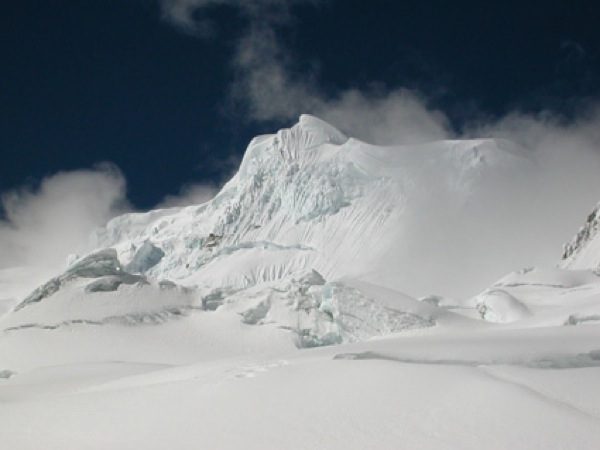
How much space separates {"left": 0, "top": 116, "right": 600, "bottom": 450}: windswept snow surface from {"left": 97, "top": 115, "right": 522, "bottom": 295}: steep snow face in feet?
0.75

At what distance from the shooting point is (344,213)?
65.7 m

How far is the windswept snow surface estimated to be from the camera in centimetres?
554

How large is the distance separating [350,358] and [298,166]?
60.6 meters

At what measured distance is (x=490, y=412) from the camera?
549 centimetres

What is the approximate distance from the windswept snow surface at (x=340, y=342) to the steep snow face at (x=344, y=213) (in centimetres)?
23

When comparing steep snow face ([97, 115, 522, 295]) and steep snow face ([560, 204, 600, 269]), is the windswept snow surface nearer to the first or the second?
steep snow face ([97, 115, 522, 295])

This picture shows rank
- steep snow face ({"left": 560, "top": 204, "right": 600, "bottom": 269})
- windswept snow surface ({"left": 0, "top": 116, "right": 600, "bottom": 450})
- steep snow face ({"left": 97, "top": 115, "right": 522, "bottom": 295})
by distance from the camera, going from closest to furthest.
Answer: windswept snow surface ({"left": 0, "top": 116, "right": 600, "bottom": 450}), steep snow face ({"left": 560, "top": 204, "right": 600, "bottom": 269}), steep snow face ({"left": 97, "top": 115, "right": 522, "bottom": 295})

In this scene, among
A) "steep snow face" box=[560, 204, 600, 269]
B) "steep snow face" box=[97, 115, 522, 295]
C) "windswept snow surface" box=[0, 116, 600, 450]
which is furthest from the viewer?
"steep snow face" box=[97, 115, 522, 295]

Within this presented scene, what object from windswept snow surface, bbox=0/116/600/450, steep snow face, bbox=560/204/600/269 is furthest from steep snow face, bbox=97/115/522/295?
steep snow face, bbox=560/204/600/269

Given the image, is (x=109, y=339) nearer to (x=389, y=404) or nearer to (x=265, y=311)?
(x=265, y=311)

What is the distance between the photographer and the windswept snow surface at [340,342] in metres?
5.54

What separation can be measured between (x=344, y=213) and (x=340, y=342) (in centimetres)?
4457

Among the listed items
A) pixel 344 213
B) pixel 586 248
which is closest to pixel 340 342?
pixel 586 248

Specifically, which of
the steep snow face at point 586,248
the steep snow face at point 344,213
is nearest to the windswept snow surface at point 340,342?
the steep snow face at point 344,213
